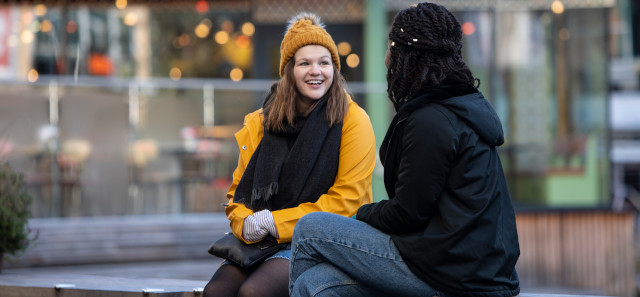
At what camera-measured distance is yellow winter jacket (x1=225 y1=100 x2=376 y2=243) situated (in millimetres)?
3713

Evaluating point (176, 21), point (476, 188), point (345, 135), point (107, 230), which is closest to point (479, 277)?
point (476, 188)

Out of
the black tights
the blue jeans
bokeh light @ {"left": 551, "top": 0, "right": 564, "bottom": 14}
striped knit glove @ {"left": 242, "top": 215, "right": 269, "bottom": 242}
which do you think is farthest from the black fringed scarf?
bokeh light @ {"left": 551, "top": 0, "right": 564, "bottom": 14}

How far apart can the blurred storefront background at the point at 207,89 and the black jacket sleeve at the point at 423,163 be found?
235 inches

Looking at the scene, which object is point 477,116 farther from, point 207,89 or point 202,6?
point 202,6

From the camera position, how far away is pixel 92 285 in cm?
450

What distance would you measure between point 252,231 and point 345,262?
724mm

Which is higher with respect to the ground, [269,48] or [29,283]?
[269,48]

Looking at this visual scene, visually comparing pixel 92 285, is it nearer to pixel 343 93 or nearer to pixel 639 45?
pixel 343 93

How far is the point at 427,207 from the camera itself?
2887 millimetres

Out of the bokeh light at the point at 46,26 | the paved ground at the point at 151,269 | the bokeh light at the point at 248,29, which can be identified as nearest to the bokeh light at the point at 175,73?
the bokeh light at the point at 248,29

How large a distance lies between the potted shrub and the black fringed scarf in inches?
92.6

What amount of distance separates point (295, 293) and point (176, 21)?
9557mm

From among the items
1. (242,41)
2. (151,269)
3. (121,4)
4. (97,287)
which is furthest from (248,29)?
(97,287)

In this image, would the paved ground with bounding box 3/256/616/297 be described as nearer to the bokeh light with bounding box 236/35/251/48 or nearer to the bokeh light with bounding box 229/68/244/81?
the bokeh light with bounding box 229/68/244/81
